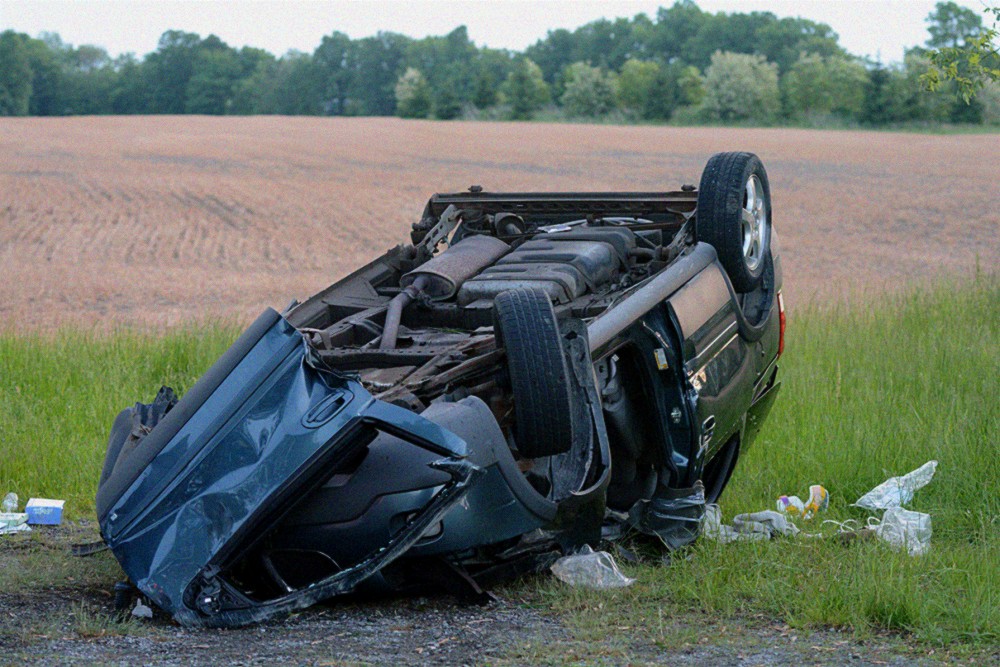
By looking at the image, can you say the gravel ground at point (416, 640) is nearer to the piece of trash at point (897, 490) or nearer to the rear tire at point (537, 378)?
the rear tire at point (537, 378)

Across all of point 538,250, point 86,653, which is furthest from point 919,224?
point 86,653

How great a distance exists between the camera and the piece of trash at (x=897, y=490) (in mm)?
6072

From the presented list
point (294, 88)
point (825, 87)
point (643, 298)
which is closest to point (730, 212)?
point (643, 298)

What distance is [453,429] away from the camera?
13.7 feet

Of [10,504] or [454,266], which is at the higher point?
[454,266]

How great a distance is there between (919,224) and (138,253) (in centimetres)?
1319

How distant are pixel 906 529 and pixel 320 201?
71.1ft

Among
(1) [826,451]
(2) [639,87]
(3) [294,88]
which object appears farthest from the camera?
(3) [294,88]

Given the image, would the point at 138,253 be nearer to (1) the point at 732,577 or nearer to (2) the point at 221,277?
(2) the point at 221,277

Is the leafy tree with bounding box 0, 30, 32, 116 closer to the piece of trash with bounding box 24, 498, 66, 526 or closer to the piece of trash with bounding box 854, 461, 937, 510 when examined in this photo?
the piece of trash with bounding box 24, 498, 66, 526

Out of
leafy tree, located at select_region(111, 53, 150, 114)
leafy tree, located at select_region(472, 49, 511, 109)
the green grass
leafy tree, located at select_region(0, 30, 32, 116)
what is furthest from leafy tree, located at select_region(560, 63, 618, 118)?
the green grass

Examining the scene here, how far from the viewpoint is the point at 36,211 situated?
22.8 m

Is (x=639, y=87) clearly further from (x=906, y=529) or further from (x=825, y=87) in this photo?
(x=906, y=529)

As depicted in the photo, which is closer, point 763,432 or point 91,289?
point 763,432
